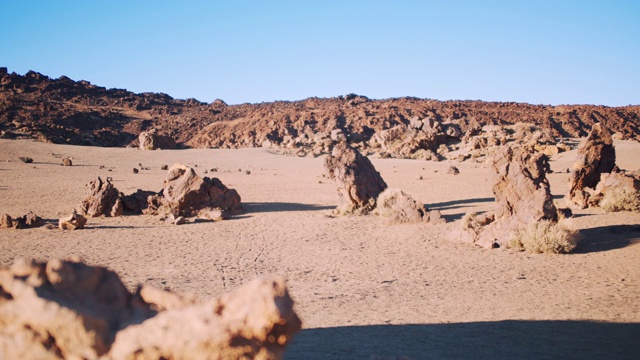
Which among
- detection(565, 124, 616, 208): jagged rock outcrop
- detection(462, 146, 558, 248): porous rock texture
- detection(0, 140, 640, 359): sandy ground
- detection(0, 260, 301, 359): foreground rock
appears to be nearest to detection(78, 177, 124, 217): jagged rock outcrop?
detection(0, 140, 640, 359): sandy ground

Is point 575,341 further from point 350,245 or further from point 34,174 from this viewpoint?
point 34,174

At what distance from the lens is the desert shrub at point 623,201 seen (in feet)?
44.5

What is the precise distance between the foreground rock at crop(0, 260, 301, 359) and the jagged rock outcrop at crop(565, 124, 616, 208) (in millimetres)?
15103

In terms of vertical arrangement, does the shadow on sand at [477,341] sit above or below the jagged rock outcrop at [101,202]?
below

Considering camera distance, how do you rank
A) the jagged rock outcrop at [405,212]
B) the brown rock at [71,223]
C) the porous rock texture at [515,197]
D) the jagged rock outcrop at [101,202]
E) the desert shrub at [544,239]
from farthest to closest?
the jagged rock outcrop at [101,202] → the jagged rock outcrop at [405,212] → the brown rock at [71,223] → the porous rock texture at [515,197] → the desert shrub at [544,239]

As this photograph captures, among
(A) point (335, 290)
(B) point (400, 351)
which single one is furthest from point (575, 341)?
(A) point (335, 290)

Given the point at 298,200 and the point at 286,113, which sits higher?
the point at 286,113

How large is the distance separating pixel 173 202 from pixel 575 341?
12552 millimetres

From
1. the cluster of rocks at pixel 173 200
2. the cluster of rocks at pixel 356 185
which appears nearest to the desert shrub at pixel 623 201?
the cluster of rocks at pixel 356 185

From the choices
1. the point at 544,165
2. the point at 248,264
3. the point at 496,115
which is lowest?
the point at 248,264

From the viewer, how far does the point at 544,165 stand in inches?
441

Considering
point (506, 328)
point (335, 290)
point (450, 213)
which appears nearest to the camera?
point (506, 328)

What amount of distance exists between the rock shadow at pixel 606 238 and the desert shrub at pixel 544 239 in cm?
33

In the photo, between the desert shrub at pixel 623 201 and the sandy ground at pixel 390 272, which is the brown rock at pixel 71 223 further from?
the desert shrub at pixel 623 201
